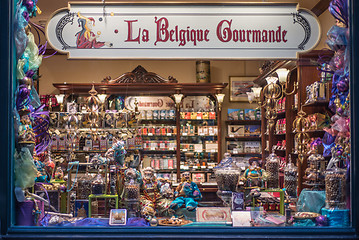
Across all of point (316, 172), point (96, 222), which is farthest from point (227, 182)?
point (96, 222)

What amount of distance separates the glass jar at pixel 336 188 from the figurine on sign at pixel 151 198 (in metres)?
0.94

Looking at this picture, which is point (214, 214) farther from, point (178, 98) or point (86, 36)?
point (178, 98)

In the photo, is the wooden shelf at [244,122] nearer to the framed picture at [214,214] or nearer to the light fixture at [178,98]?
the light fixture at [178,98]

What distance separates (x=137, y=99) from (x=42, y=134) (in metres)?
4.96

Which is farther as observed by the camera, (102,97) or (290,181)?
(102,97)

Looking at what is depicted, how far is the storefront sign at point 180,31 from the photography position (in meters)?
2.26

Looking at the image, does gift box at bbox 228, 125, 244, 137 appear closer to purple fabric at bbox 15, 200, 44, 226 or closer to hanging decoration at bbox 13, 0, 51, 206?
hanging decoration at bbox 13, 0, 51, 206

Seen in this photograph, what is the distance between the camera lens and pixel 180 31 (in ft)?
7.38

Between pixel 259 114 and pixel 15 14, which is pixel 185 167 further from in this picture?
pixel 15 14

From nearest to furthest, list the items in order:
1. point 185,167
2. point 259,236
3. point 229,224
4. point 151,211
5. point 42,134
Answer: point 259,236 < point 229,224 < point 151,211 < point 42,134 < point 185,167

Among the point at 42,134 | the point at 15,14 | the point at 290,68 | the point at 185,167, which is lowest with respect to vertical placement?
the point at 185,167

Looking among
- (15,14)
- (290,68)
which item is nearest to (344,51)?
(15,14)

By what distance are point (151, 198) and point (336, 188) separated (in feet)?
3.70

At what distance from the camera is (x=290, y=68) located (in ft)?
18.8
